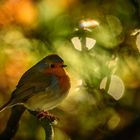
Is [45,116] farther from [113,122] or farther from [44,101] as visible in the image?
[113,122]

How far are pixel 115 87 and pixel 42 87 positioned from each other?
30 cm

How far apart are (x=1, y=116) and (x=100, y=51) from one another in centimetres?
46

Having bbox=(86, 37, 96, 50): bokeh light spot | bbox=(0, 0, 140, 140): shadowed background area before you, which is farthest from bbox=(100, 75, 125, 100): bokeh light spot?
bbox=(86, 37, 96, 50): bokeh light spot

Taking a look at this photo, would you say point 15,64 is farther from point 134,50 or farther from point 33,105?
point 134,50

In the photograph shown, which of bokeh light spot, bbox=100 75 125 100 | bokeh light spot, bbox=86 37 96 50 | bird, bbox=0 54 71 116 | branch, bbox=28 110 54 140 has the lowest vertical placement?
bokeh light spot, bbox=100 75 125 100

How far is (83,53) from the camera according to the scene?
7.18ft

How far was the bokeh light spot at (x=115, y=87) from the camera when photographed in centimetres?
225

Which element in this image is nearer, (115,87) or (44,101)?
(44,101)

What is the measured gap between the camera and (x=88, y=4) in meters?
2.17

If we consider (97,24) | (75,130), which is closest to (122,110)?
(75,130)

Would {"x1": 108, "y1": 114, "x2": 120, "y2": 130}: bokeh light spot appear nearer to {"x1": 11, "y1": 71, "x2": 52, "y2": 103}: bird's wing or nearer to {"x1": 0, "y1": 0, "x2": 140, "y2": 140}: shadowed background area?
{"x1": 0, "y1": 0, "x2": 140, "y2": 140}: shadowed background area

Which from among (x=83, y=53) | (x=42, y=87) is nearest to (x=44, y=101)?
(x=42, y=87)

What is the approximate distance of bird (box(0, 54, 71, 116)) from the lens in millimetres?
2125

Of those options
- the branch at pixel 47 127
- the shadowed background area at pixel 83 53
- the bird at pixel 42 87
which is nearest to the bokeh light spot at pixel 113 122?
the shadowed background area at pixel 83 53
